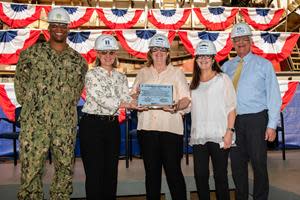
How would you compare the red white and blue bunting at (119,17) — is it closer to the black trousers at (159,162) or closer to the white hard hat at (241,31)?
the white hard hat at (241,31)

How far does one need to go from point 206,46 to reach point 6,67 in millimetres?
10706

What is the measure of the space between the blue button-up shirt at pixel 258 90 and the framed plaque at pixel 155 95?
76 centimetres

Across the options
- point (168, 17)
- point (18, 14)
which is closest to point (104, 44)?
point (168, 17)

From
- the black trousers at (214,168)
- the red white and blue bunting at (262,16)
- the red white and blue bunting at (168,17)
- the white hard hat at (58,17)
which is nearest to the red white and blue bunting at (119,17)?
the red white and blue bunting at (168,17)

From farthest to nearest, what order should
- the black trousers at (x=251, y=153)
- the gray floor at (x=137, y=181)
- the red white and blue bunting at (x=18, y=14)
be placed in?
1. the red white and blue bunting at (x=18, y=14)
2. the gray floor at (x=137, y=181)
3. the black trousers at (x=251, y=153)

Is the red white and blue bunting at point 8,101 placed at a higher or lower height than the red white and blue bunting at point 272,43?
lower

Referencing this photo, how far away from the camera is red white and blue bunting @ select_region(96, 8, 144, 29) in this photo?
12.3 metres

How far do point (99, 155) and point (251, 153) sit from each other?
1.46 meters

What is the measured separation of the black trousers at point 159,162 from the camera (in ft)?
10.8

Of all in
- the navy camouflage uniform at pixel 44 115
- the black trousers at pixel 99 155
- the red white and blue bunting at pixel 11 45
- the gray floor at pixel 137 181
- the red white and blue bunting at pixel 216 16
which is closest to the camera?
the navy camouflage uniform at pixel 44 115

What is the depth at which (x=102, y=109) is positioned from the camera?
10.9 feet

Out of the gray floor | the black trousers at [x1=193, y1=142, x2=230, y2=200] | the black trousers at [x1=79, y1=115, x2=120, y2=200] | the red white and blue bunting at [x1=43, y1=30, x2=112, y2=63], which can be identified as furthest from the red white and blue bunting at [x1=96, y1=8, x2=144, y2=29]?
the black trousers at [x1=193, y1=142, x2=230, y2=200]

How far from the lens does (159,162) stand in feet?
11.0

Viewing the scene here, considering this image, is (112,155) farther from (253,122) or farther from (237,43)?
(237,43)
